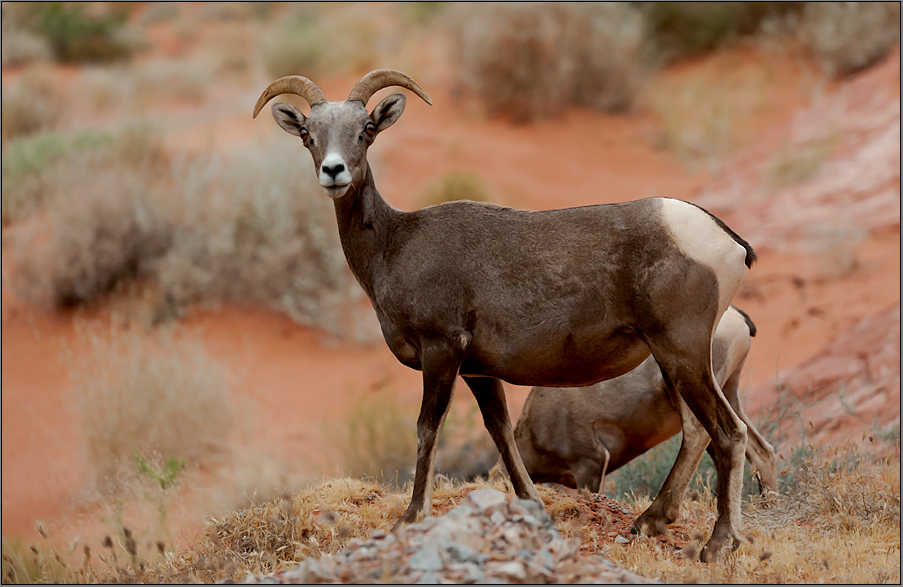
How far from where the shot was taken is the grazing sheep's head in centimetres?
493

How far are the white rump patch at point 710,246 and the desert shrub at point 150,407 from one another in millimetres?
6731

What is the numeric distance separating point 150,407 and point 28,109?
1238 centimetres

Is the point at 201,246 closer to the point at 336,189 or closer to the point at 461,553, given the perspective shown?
the point at 336,189

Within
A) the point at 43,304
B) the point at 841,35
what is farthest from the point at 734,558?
the point at 841,35

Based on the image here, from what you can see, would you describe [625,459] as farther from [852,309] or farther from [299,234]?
[299,234]

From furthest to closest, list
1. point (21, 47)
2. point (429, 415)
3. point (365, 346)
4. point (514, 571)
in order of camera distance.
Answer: point (21, 47), point (365, 346), point (429, 415), point (514, 571)

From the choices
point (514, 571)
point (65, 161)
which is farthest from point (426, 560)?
point (65, 161)

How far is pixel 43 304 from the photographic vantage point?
1348 centimetres

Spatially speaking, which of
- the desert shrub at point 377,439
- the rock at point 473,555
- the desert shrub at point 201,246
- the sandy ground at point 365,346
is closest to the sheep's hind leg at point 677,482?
the rock at point 473,555

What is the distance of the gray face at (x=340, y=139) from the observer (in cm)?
489

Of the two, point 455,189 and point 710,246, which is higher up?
point 710,246

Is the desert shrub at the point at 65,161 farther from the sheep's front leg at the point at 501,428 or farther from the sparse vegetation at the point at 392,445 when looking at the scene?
the sheep's front leg at the point at 501,428

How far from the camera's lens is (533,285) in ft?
16.7

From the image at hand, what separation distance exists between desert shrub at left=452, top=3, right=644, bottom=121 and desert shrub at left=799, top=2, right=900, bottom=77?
4445mm
